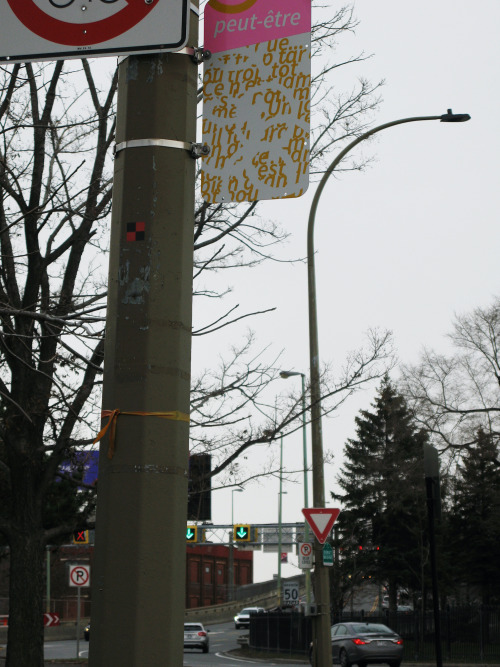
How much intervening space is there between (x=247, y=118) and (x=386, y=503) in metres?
50.3

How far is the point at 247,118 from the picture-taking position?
334cm

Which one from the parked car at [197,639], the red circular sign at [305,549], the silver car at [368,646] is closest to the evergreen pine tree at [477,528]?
the parked car at [197,639]

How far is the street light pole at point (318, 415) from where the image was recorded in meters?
14.6

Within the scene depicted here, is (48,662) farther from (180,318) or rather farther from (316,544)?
(180,318)

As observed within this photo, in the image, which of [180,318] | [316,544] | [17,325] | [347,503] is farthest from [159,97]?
[347,503]

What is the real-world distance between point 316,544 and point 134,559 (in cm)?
1300

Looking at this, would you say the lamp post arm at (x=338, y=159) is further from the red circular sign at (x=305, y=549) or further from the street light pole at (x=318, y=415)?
the red circular sign at (x=305, y=549)

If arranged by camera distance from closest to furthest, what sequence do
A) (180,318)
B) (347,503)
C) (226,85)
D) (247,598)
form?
(180,318), (226,85), (347,503), (247,598)

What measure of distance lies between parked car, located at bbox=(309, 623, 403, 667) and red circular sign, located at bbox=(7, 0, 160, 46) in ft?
82.8

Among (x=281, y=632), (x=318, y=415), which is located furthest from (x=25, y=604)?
(x=281, y=632)

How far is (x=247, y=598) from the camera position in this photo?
90875 mm

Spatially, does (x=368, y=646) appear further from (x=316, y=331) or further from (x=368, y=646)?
(x=316, y=331)

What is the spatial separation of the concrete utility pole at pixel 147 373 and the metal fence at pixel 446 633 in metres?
32.0

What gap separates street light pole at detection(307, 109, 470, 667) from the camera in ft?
48.0
